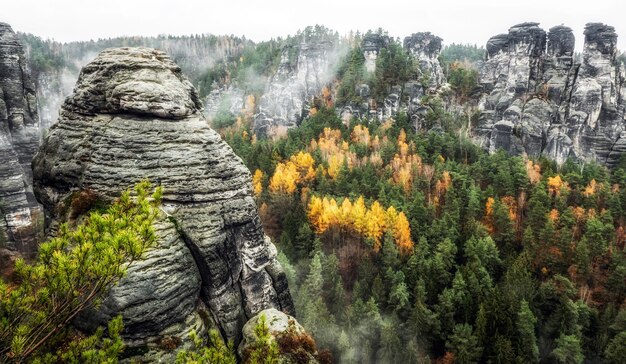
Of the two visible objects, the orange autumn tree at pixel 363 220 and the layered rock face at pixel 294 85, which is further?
the layered rock face at pixel 294 85

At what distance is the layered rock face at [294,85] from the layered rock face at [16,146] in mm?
73961

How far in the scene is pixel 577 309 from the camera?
4031 cm

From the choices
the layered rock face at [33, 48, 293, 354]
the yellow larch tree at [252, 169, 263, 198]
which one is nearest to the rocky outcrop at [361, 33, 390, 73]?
Answer: the yellow larch tree at [252, 169, 263, 198]

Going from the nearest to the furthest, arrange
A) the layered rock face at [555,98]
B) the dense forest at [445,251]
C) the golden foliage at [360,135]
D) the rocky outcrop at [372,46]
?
the dense forest at [445,251] < the layered rock face at [555,98] < the golden foliage at [360,135] < the rocky outcrop at [372,46]

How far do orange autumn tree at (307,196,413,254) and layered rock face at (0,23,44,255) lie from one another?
39.6m

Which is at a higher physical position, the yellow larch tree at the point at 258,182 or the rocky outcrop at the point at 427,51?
the rocky outcrop at the point at 427,51

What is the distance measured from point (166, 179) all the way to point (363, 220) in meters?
41.6

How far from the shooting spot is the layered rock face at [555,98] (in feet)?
270

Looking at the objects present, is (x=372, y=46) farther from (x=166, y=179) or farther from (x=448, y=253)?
(x=166, y=179)

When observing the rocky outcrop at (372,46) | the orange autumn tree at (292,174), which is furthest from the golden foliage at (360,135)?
the rocky outcrop at (372,46)

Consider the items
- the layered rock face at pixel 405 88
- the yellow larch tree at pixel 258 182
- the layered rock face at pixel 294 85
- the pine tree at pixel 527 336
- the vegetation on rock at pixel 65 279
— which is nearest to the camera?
the vegetation on rock at pixel 65 279

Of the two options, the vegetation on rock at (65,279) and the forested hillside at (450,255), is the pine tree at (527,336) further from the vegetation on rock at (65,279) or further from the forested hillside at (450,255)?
the vegetation on rock at (65,279)

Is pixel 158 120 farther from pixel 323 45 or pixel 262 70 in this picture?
pixel 262 70

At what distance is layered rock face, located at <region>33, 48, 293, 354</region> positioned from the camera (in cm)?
1419
